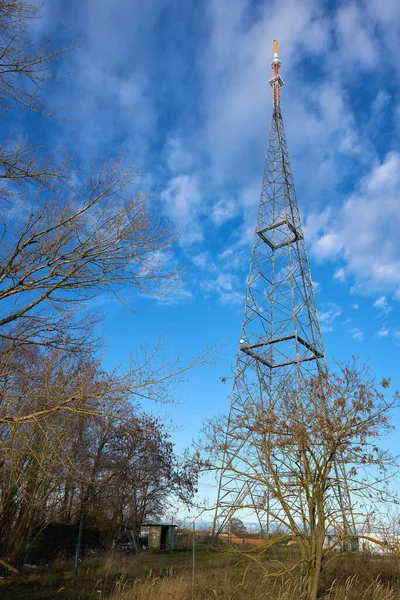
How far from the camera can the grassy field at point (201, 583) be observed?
583 centimetres

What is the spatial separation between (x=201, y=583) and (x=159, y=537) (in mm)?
16925

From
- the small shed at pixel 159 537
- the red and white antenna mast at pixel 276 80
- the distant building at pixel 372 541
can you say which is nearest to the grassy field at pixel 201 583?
the distant building at pixel 372 541

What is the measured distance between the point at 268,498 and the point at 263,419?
1.20 meters

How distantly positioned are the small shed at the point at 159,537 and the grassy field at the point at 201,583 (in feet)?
33.0

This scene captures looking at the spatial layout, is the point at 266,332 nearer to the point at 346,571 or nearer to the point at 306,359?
the point at 306,359

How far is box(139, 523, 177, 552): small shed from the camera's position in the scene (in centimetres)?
2189

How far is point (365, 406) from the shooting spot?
17.3 ft

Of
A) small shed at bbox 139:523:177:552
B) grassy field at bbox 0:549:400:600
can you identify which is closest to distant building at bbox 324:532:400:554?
grassy field at bbox 0:549:400:600

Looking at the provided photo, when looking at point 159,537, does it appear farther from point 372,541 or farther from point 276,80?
point 276,80

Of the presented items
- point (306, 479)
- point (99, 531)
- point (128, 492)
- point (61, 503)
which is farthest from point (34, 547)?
point (306, 479)

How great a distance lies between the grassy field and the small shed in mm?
10050

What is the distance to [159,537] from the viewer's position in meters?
22.2

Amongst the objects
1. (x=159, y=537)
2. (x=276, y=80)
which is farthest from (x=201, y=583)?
(x=276, y=80)

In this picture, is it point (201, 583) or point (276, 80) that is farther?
point (276, 80)
